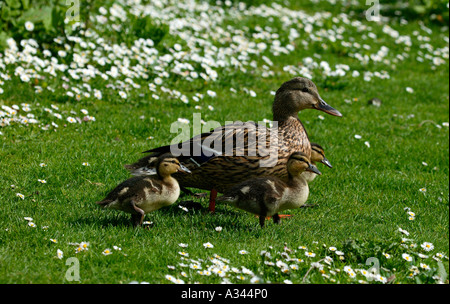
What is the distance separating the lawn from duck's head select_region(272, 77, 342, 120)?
1.09 m

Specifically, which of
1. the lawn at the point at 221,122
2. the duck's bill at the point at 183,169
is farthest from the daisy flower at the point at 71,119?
the duck's bill at the point at 183,169

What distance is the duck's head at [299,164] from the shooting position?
6.19m

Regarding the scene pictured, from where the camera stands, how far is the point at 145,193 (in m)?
5.65

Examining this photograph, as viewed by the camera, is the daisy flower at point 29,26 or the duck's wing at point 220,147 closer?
the duck's wing at point 220,147

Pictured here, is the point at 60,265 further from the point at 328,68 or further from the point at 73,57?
the point at 328,68

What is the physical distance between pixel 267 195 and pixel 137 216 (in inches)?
52.0

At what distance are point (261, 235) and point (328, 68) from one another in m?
7.09

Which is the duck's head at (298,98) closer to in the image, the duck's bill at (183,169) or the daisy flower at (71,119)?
the duck's bill at (183,169)

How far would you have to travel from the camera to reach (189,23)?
548 inches

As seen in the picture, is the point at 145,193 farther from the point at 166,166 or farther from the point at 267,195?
the point at 267,195

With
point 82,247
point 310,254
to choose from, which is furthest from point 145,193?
point 310,254

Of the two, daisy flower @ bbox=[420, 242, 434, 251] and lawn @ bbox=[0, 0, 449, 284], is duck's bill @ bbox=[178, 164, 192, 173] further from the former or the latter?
daisy flower @ bbox=[420, 242, 434, 251]

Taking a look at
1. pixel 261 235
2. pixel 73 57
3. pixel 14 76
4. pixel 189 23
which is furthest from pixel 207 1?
pixel 261 235

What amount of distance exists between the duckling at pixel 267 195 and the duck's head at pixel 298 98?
1161 mm
